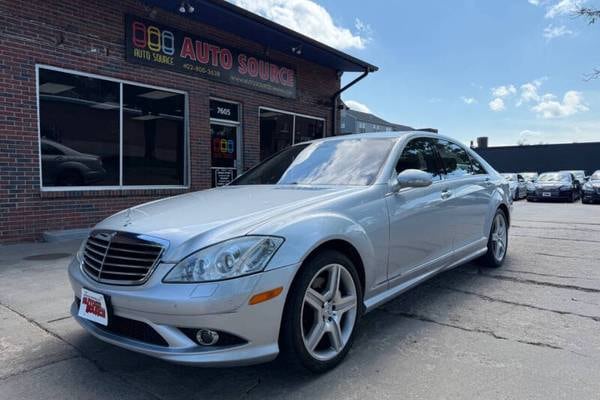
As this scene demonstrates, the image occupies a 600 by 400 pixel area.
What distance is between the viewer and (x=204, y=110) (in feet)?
30.0

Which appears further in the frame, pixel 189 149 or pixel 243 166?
pixel 243 166

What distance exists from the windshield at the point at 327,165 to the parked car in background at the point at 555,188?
18660mm

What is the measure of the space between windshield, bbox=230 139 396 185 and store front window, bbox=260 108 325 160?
21.4ft

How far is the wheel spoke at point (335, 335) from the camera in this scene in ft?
9.10

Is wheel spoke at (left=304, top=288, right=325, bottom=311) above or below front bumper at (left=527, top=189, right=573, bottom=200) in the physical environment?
above

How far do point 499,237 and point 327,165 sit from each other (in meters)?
2.91

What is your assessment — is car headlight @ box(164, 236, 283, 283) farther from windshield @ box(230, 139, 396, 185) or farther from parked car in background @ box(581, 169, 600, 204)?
parked car in background @ box(581, 169, 600, 204)

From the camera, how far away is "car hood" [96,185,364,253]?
96.7 inches

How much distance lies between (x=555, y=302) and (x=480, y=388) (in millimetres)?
2096

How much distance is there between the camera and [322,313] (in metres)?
2.72

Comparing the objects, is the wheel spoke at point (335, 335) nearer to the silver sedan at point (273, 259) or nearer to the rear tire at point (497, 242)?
the silver sedan at point (273, 259)

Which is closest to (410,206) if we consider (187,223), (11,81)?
(187,223)

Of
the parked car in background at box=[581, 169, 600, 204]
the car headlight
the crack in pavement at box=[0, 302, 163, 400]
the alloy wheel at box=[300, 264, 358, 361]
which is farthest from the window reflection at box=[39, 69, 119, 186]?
the parked car in background at box=[581, 169, 600, 204]

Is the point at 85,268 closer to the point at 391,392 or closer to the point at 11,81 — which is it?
the point at 391,392
